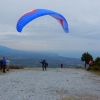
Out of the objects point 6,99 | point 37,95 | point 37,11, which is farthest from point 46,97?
point 37,11

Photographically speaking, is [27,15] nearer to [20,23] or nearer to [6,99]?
[20,23]

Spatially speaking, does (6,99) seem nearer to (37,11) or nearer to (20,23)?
(20,23)

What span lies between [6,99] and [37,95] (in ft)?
6.21

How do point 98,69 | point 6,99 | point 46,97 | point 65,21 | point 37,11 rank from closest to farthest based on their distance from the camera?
point 6,99
point 46,97
point 37,11
point 65,21
point 98,69

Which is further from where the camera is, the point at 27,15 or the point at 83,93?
the point at 27,15

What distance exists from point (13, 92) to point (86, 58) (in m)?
39.4

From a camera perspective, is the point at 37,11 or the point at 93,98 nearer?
the point at 93,98

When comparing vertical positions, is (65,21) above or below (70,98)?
above

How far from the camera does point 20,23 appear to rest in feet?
51.0

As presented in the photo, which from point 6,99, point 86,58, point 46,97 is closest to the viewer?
point 6,99

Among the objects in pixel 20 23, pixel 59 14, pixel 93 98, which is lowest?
pixel 93 98

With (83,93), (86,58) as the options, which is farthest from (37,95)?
(86,58)

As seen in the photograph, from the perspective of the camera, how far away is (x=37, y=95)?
12.2 meters

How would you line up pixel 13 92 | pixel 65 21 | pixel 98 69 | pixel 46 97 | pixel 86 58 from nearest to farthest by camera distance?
pixel 46 97
pixel 13 92
pixel 65 21
pixel 98 69
pixel 86 58
